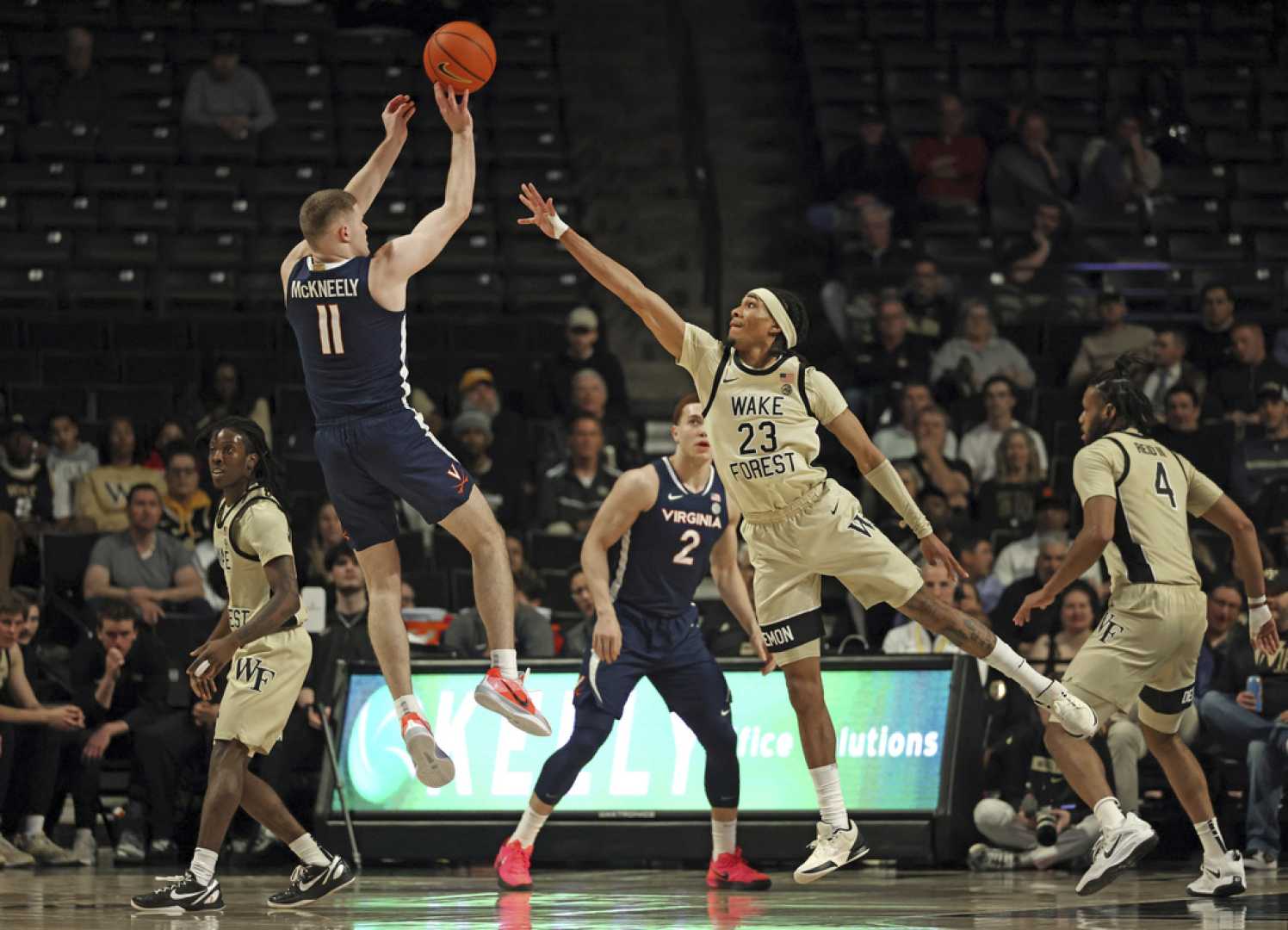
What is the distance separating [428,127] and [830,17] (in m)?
4.25

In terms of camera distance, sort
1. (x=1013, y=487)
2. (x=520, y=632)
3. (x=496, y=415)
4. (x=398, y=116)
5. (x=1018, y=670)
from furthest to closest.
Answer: (x=496, y=415)
(x=1013, y=487)
(x=520, y=632)
(x=1018, y=670)
(x=398, y=116)

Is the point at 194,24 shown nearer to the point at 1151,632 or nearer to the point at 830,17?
the point at 830,17

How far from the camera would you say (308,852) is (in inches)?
360

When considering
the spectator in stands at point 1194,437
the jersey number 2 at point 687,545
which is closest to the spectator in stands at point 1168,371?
the spectator in stands at point 1194,437

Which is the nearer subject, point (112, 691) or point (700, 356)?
point (700, 356)

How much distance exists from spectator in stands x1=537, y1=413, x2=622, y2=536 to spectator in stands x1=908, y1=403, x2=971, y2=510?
2.10 metres

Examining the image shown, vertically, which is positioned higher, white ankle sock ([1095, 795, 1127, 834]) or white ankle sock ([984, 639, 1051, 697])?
white ankle sock ([984, 639, 1051, 697])

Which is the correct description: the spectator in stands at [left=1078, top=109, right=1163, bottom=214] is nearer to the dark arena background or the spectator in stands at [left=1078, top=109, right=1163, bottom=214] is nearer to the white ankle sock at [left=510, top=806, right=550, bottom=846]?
the dark arena background

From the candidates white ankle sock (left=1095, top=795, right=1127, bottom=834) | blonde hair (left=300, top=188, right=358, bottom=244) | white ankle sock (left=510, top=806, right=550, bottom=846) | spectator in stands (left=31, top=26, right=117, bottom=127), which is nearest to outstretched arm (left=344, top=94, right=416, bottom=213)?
blonde hair (left=300, top=188, right=358, bottom=244)

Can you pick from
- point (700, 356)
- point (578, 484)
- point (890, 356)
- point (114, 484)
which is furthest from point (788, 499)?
point (890, 356)

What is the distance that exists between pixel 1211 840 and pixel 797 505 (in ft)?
7.65

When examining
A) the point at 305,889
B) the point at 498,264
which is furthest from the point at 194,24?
the point at 305,889

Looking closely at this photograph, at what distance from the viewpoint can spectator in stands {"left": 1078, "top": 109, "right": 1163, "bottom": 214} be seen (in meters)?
18.3

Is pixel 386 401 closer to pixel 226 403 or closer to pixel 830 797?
pixel 830 797
